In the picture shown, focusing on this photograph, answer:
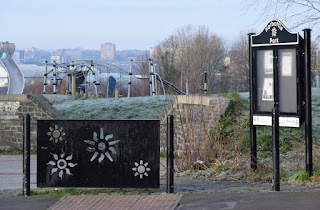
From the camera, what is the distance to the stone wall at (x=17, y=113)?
18609 millimetres

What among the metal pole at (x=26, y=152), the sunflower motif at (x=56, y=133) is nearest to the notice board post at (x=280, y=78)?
the sunflower motif at (x=56, y=133)

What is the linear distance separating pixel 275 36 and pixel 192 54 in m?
47.8

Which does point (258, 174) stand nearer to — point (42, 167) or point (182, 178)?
point (182, 178)

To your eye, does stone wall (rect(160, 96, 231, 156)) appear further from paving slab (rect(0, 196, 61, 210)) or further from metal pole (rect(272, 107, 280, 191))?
paving slab (rect(0, 196, 61, 210))

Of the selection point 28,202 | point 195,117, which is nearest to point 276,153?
point 28,202

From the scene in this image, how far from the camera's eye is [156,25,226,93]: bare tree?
5562 centimetres

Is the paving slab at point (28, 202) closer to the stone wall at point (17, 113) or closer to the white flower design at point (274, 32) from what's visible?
the white flower design at point (274, 32)

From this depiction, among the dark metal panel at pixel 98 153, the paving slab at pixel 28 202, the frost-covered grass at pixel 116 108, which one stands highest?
the frost-covered grass at pixel 116 108

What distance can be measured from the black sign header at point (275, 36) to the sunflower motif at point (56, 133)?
392 cm

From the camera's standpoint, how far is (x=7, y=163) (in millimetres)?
15820

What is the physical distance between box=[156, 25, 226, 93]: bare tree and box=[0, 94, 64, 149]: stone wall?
34370 millimetres

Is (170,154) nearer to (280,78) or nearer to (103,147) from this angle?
(103,147)

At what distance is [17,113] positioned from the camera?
737 inches

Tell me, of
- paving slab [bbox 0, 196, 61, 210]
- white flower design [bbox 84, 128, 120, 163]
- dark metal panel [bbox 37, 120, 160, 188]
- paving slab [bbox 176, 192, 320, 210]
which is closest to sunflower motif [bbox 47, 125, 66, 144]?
dark metal panel [bbox 37, 120, 160, 188]
